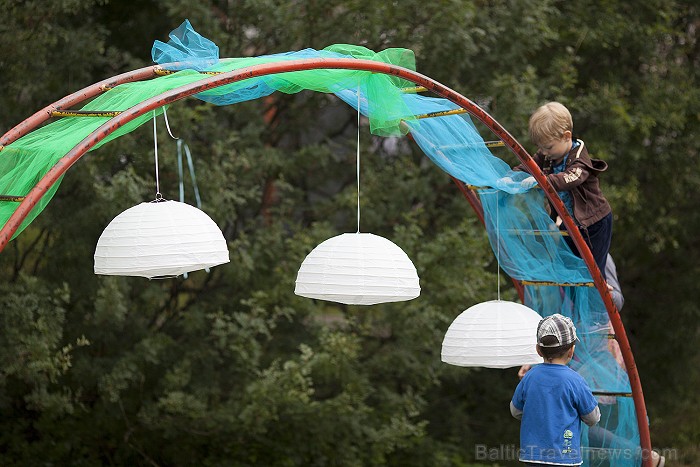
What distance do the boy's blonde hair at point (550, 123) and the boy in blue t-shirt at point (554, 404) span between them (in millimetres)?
909

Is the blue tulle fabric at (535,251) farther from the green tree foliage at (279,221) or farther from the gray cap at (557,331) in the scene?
the green tree foliage at (279,221)

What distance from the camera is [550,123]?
15.1 feet

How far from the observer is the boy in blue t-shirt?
13.3 feet

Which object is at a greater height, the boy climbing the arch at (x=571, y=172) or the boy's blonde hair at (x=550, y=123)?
the boy's blonde hair at (x=550, y=123)

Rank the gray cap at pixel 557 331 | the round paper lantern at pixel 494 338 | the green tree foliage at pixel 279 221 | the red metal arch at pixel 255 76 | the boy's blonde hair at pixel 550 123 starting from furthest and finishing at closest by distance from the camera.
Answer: the green tree foliage at pixel 279 221, the boy's blonde hair at pixel 550 123, the round paper lantern at pixel 494 338, the gray cap at pixel 557 331, the red metal arch at pixel 255 76

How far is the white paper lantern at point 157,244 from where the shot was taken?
11.7 feet

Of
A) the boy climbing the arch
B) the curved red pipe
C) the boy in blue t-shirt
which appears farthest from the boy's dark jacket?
the curved red pipe

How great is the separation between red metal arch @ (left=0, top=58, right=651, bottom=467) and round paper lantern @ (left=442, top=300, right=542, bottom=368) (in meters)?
0.42

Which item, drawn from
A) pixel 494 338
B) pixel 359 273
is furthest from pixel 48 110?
pixel 494 338

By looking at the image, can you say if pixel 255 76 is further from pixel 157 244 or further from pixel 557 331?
pixel 557 331

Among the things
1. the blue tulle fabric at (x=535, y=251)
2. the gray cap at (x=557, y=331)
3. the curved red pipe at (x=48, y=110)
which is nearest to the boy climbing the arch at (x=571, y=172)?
the blue tulle fabric at (x=535, y=251)

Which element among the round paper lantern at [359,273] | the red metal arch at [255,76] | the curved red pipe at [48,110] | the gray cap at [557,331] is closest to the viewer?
the red metal arch at [255,76]

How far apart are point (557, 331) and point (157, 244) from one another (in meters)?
1.52

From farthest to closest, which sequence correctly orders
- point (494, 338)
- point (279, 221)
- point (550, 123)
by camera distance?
point (279, 221)
point (550, 123)
point (494, 338)
